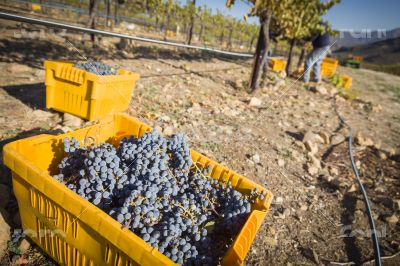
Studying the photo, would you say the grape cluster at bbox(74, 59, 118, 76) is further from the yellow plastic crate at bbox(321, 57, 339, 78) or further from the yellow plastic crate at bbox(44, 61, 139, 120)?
the yellow plastic crate at bbox(321, 57, 339, 78)

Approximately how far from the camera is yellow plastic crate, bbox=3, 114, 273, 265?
3.96 ft

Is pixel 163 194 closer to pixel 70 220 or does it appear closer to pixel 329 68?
pixel 70 220

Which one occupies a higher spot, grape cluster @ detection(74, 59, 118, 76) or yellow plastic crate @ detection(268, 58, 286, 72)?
yellow plastic crate @ detection(268, 58, 286, 72)

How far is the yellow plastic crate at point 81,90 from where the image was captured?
303 cm

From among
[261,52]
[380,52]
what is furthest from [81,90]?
[380,52]

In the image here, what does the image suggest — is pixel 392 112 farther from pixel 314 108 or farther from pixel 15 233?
pixel 15 233

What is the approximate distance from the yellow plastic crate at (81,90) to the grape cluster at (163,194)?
1.41 metres

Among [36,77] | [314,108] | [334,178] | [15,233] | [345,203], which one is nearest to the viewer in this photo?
[15,233]

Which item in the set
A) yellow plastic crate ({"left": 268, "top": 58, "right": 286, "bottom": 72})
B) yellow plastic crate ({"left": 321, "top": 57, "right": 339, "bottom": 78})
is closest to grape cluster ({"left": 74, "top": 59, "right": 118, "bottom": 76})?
yellow plastic crate ({"left": 268, "top": 58, "right": 286, "bottom": 72})

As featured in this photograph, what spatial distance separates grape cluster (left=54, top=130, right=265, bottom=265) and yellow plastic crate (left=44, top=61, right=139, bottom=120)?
55.5 inches

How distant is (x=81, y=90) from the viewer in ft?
10.2

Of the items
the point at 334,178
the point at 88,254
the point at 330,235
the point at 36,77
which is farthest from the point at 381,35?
the point at 36,77

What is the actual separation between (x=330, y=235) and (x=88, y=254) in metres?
2.26

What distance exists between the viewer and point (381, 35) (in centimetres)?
269
